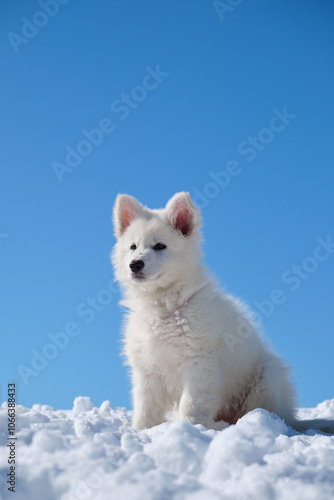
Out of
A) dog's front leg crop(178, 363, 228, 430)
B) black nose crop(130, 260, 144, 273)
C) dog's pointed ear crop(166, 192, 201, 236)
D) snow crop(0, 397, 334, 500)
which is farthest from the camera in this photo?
dog's pointed ear crop(166, 192, 201, 236)

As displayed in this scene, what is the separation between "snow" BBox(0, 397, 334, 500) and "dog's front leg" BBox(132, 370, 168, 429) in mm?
1397

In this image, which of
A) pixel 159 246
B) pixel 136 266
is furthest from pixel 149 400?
pixel 159 246

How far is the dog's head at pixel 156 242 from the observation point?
4.79 meters

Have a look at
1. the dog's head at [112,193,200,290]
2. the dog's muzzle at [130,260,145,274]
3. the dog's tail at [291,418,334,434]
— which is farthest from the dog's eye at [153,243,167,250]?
the dog's tail at [291,418,334,434]

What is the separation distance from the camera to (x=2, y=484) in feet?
9.25

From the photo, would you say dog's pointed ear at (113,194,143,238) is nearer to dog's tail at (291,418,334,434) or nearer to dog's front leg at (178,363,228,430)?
dog's front leg at (178,363,228,430)

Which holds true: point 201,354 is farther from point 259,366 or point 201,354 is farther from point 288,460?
point 288,460

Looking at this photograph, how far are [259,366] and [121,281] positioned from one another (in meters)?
1.76

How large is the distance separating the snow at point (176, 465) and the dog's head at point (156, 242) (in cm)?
180

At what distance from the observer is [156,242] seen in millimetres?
4941

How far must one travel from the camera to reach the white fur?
179 inches

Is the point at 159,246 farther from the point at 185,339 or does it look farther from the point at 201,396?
the point at 201,396

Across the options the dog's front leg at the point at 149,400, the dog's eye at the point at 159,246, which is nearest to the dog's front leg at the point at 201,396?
the dog's front leg at the point at 149,400

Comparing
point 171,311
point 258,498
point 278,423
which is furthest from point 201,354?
point 258,498
